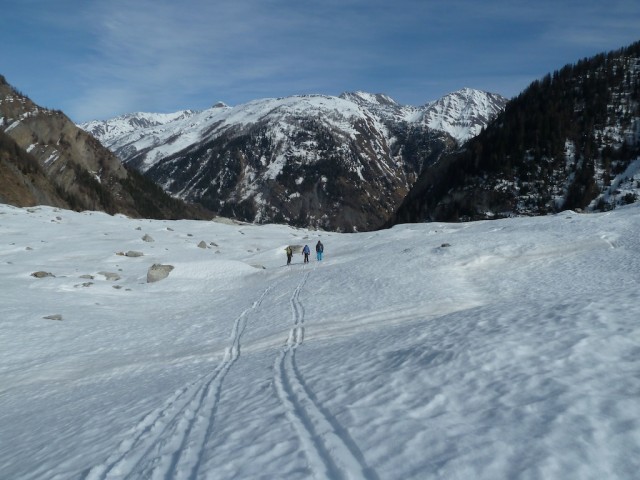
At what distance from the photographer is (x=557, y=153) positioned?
13588cm

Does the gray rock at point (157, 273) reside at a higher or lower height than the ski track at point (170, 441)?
higher

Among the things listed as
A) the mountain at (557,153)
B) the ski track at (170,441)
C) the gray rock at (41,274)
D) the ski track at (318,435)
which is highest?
the mountain at (557,153)

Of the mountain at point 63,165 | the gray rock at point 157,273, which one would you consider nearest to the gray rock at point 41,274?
the gray rock at point 157,273

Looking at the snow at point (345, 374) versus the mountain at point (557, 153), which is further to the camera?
the mountain at point (557, 153)

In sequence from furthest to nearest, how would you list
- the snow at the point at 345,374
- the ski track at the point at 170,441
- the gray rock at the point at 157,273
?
the gray rock at the point at 157,273, the ski track at the point at 170,441, the snow at the point at 345,374

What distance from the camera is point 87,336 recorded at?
2175cm

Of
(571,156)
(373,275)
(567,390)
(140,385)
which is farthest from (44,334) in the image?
(571,156)

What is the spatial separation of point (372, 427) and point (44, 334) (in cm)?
1956

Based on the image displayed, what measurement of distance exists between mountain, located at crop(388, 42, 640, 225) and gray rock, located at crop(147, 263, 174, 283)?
111 meters

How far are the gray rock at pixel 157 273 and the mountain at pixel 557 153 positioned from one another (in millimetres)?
111193

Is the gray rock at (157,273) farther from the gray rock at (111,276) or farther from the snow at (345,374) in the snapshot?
the snow at (345,374)

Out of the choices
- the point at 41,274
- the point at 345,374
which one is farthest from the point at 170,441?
the point at 41,274

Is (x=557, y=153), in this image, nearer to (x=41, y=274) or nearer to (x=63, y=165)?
(x=41, y=274)

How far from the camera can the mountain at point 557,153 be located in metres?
126
